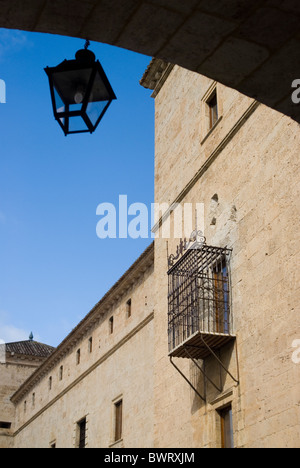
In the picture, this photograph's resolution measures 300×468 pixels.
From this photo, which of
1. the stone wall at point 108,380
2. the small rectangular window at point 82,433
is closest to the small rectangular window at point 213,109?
the stone wall at point 108,380

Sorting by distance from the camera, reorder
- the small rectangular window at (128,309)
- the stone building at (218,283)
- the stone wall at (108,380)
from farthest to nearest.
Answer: the small rectangular window at (128,309)
the stone wall at (108,380)
the stone building at (218,283)

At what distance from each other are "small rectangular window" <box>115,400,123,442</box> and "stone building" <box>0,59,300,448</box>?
0.33 feet

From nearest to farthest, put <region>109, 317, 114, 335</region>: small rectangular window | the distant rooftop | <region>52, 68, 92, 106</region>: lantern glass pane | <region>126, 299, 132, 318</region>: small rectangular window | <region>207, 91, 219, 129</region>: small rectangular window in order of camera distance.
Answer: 1. <region>52, 68, 92, 106</region>: lantern glass pane
2. <region>207, 91, 219, 129</region>: small rectangular window
3. <region>126, 299, 132, 318</region>: small rectangular window
4. <region>109, 317, 114, 335</region>: small rectangular window
5. the distant rooftop

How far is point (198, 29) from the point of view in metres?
3.77

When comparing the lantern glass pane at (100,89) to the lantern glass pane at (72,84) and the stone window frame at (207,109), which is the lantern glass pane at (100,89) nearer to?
the lantern glass pane at (72,84)

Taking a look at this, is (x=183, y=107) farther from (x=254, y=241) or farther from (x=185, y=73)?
(x=254, y=241)

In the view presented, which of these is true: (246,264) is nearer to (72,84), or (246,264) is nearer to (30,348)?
(72,84)

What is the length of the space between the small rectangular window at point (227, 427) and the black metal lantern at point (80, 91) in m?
6.27

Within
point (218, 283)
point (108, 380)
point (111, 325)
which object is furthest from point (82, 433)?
point (218, 283)

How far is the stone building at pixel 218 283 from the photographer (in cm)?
828

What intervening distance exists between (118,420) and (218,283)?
833cm

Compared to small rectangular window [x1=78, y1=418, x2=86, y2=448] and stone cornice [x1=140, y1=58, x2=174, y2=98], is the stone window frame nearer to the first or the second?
stone cornice [x1=140, y1=58, x2=174, y2=98]

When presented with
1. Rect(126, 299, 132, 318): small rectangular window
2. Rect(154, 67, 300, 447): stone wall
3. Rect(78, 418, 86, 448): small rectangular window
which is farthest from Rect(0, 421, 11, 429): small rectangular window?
Rect(154, 67, 300, 447): stone wall

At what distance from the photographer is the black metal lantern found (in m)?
4.43
